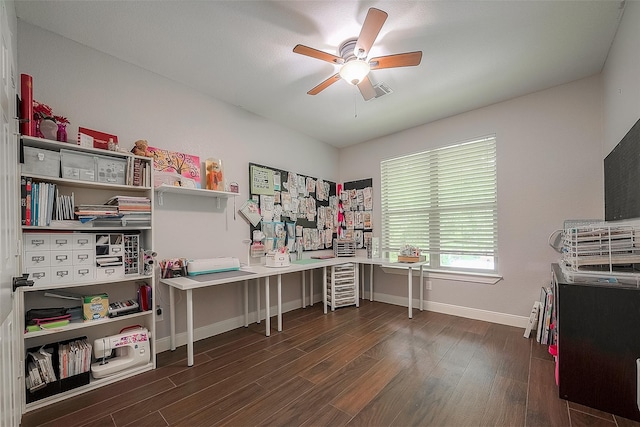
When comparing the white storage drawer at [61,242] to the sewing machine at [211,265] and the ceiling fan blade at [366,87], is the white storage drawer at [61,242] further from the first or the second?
the ceiling fan blade at [366,87]

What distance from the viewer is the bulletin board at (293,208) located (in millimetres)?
3502

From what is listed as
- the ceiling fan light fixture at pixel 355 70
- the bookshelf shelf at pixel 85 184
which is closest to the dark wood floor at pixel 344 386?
Answer: the bookshelf shelf at pixel 85 184

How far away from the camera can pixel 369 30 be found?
5.73ft

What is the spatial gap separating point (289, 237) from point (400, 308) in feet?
6.17

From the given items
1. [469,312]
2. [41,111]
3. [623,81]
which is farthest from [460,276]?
[41,111]

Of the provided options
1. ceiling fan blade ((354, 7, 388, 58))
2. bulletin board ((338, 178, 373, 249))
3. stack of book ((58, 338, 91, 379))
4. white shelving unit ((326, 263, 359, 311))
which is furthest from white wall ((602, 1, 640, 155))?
stack of book ((58, 338, 91, 379))

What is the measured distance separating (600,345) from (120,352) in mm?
3446

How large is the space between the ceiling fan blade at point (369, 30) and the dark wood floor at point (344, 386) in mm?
2422

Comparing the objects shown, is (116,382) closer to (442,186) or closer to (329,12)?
(329,12)

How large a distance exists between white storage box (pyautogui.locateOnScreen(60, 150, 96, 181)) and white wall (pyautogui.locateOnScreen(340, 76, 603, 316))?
12.6 ft

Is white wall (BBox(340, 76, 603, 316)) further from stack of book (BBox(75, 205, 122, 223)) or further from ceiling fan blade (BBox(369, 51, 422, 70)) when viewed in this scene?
stack of book (BBox(75, 205, 122, 223))

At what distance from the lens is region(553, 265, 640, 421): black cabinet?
1591mm

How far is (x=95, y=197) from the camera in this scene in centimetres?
220

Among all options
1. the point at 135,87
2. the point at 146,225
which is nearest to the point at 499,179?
the point at 146,225
